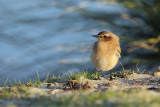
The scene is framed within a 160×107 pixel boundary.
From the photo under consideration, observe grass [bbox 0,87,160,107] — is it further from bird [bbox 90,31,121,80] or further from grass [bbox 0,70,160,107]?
bird [bbox 90,31,121,80]

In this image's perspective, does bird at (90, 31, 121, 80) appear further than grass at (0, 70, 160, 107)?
Yes

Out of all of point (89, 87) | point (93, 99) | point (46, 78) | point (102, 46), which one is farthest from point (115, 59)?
point (93, 99)

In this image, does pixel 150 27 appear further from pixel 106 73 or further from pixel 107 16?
pixel 106 73

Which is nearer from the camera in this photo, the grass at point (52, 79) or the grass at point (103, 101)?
the grass at point (103, 101)

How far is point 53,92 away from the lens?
3018mm

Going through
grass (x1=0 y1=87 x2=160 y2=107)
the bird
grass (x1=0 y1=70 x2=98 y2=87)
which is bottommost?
grass (x1=0 y1=87 x2=160 y2=107)

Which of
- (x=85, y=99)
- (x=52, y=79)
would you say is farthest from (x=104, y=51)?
(x=85, y=99)

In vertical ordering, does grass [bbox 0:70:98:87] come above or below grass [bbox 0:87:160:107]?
above

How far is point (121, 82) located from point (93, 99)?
125 cm

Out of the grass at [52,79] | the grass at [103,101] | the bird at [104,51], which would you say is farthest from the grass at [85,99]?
the bird at [104,51]

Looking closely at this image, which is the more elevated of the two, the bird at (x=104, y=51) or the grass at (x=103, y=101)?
the bird at (x=104, y=51)

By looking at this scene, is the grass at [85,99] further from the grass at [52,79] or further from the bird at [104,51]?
the bird at [104,51]

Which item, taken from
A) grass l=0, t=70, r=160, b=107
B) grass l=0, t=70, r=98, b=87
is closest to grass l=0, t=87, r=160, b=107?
grass l=0, t=70, r=160, b=107

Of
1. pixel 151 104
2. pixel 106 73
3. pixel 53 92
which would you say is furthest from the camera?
pixel 106 73
